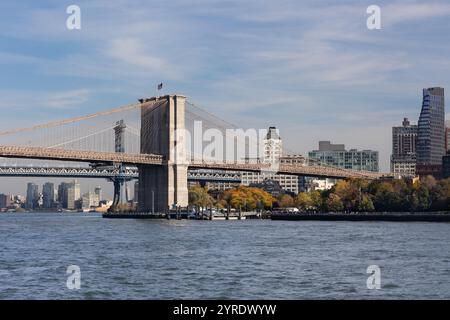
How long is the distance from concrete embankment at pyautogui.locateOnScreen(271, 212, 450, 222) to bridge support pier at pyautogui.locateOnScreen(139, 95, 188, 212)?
36.1 feet

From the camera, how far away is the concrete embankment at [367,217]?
235 feet

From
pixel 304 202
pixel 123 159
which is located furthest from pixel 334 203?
pixel 123 159

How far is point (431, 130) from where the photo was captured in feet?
600

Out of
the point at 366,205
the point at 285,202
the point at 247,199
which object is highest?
the point at 247,199

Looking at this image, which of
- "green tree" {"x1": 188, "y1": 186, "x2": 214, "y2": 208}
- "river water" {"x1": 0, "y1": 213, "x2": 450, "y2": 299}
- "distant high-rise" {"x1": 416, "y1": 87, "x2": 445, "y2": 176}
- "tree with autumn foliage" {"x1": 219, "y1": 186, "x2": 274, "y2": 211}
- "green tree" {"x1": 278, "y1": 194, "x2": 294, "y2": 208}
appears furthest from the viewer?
"distant high-rise" {"x1": 416, "y1": 87, "x2": 445, "y2": 176}

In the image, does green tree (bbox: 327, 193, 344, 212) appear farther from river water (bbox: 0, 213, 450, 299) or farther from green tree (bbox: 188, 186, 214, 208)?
river water (bbox: 0, 213, 450, 299)

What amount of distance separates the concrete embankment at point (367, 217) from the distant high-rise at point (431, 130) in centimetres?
9964

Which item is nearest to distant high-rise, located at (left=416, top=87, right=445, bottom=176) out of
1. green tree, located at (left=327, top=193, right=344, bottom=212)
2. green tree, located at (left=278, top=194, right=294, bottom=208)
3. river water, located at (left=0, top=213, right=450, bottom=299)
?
green tree, located at (left=278, top=194, right=294, bottom=208)

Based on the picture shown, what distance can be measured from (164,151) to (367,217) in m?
20.5

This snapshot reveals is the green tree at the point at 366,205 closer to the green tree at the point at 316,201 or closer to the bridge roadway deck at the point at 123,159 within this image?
the bridge roadway deck at the point at 123,159

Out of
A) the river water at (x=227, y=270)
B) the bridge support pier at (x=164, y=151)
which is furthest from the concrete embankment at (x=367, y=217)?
the river water at (x=227, y=270)

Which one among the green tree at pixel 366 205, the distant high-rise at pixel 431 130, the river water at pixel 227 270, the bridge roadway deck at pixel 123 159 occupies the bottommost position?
the river water at pixel 227 270

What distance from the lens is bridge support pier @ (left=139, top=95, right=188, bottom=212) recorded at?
269 feet

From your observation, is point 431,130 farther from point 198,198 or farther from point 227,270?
point 227,270
